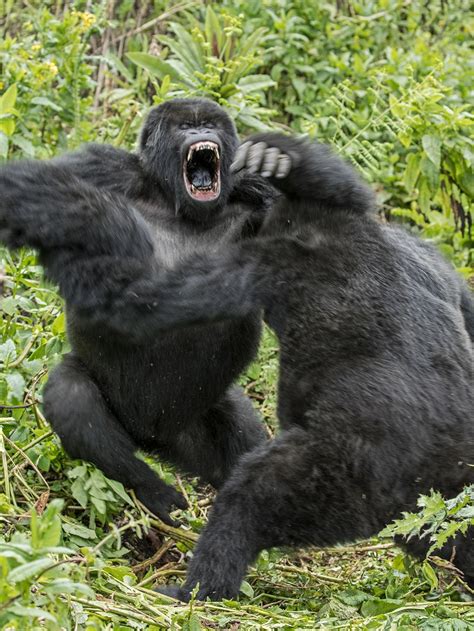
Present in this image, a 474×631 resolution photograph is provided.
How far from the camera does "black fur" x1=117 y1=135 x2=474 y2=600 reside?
3.37m

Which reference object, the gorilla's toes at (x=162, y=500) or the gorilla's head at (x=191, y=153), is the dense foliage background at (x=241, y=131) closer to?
the gorilla's toes at (x=162, y=500)

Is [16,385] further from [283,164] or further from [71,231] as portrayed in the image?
[283,164]

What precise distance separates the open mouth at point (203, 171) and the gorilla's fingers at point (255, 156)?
422mm

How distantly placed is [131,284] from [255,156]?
24.1 inches

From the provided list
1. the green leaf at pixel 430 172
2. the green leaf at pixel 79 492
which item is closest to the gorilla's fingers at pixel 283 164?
the green leaf at pixel 79 492

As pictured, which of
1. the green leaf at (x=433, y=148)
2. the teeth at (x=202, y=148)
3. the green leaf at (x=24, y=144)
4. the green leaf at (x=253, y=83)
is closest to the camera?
the teeth at (x=202, y=148)

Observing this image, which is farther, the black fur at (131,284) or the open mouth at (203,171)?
the open mouth at (203,171)

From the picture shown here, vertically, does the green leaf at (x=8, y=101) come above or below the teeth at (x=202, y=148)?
below

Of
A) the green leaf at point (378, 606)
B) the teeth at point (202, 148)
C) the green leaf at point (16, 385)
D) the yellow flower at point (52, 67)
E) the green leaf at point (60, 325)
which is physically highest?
the teeth at point (202, 148)

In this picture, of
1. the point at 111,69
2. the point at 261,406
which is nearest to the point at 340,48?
the point at 111,69

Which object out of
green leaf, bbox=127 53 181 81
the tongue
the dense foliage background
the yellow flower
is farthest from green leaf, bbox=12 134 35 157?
the tongue

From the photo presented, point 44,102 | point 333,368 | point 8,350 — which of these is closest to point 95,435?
point 8,350

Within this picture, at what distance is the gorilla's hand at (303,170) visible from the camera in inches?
146

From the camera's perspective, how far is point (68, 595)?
2561 mm
